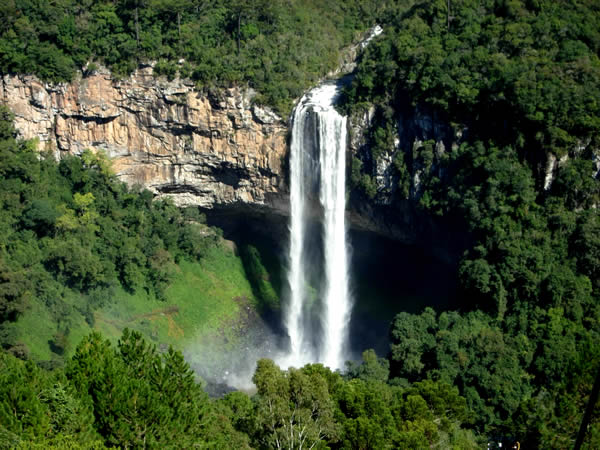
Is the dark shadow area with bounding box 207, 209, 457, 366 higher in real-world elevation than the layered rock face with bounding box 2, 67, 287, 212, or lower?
lower

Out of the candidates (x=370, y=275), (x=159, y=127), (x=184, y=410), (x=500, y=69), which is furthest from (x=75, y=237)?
(x=500, y=69)

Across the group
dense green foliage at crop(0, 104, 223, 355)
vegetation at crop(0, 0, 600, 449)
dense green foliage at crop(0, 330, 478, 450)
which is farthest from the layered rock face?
dense green foliage at crop(0, 330, 478, 450)

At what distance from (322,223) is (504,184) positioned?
33.0ft

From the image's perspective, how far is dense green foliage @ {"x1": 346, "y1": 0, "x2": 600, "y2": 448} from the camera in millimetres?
33375

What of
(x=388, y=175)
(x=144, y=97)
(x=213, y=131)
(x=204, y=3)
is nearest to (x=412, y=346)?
(x=388, y=175)

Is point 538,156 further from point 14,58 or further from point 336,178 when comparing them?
point 14,58

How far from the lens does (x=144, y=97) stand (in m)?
43.0

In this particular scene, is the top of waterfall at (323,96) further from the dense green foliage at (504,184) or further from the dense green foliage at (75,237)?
the dense green foliage at (75,237)

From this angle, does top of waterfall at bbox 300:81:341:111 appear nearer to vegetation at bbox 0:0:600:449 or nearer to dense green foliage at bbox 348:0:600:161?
vegetation at bbox 0:0:600:449

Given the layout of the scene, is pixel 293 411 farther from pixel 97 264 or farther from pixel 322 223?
pixel 322 223

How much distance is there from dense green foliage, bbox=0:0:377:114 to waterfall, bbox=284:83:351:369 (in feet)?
6.44

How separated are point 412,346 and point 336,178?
10.2 m

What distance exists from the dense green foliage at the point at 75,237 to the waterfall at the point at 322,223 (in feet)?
19.8

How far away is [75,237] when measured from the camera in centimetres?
4050
